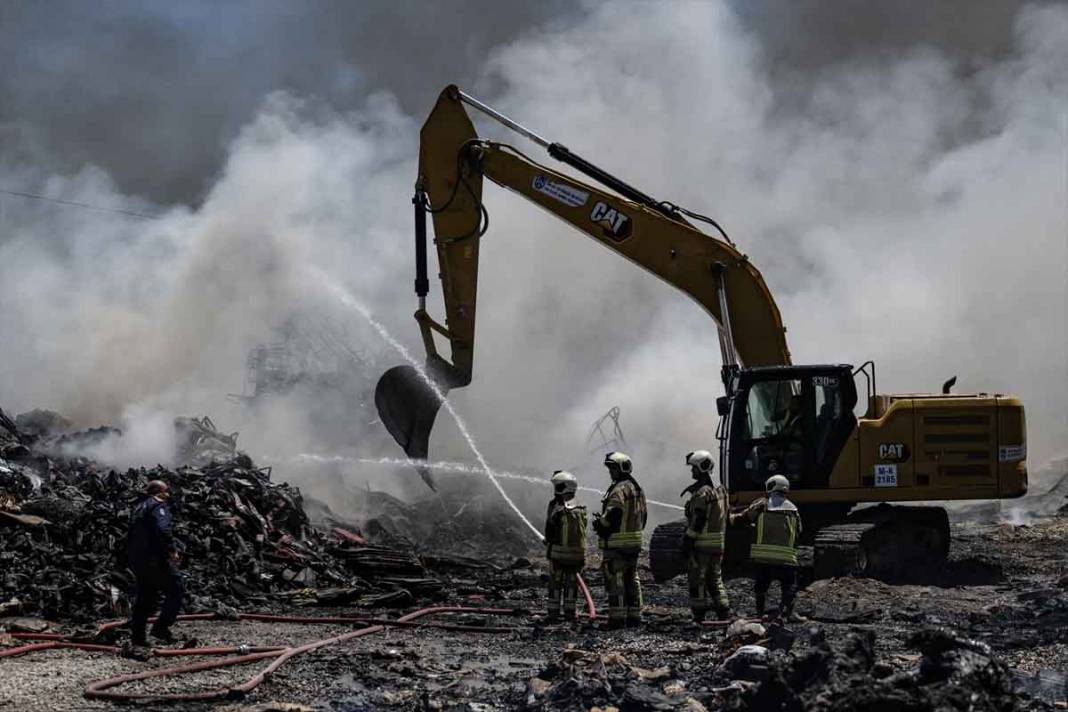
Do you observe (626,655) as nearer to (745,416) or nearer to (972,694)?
(972,694)

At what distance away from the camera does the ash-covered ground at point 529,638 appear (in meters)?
7.30

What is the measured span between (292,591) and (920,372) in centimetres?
2309

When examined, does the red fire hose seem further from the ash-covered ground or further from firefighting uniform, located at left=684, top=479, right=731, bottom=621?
firefighting uniform, located at left=684, top=479, right=731, bottom=621

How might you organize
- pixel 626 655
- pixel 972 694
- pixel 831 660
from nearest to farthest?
pixel 972 694, pixel 831 660, pixel 626 655

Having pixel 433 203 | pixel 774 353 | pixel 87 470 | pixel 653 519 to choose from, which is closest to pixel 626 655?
pixel 774 353

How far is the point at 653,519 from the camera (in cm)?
2484

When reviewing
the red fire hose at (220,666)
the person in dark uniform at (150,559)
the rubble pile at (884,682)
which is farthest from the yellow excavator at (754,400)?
the rubble pile at (884,682)

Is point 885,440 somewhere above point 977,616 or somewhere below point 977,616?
above

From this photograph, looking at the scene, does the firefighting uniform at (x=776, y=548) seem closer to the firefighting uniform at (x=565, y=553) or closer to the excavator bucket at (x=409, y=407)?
the firefighting uniform at (x=565, y=553)

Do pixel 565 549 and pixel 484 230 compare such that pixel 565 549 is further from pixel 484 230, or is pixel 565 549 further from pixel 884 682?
pixel 884 682

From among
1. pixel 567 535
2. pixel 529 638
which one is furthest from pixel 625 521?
pixel 529 638

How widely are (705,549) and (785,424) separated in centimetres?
289

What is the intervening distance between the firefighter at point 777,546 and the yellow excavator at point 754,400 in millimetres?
1978

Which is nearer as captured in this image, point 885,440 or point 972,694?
point 972,694
